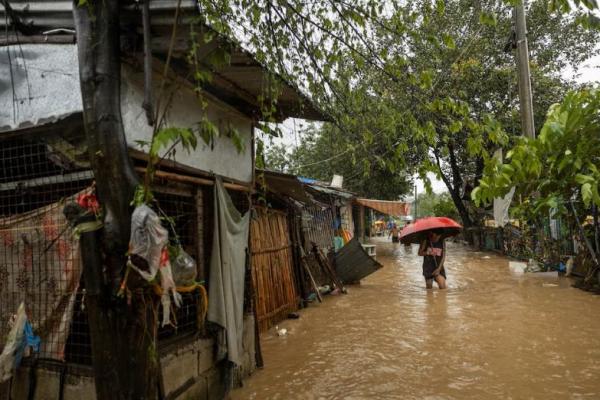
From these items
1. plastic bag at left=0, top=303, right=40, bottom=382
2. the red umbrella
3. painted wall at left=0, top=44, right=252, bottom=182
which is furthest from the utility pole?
plastic bag at left=0, top=303, right=40, bottom=382

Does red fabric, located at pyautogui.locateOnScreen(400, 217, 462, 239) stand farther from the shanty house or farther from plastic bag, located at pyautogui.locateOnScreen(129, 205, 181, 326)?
plastic bag, located at pyautogui.locateOnScreen(129, 205, 181, 326)

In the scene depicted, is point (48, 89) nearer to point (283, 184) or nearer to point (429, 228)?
point (283, 184)

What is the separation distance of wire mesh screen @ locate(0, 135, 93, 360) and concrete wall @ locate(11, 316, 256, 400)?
0.25 m

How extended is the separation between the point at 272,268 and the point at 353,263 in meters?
4.26

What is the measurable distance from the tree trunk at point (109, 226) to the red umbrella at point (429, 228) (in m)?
8.50

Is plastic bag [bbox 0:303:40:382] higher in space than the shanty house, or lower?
lower

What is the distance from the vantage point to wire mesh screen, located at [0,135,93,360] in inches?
145

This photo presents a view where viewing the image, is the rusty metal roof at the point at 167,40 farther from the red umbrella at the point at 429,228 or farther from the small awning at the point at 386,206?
the small awning at the point at 386,206

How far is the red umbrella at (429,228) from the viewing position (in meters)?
10.1

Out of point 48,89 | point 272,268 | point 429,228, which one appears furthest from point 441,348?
point 48,89

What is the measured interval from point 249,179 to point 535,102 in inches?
663

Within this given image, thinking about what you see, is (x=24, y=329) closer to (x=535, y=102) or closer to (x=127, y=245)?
(x=127, y=245)

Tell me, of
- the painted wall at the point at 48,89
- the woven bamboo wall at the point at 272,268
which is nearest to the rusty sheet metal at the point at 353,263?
the woven bamboo wall at the point at 272,268

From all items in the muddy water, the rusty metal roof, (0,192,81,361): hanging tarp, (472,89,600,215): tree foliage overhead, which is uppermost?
the rusty metal roof
